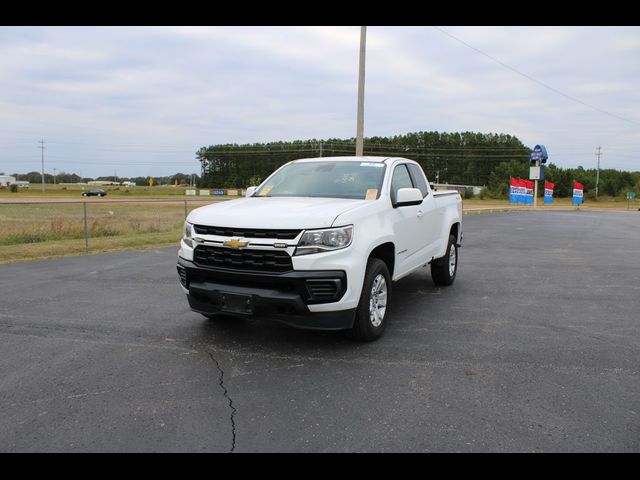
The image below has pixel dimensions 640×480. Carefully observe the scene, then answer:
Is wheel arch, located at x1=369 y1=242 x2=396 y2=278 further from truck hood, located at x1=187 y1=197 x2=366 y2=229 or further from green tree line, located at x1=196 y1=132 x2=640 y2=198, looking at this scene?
green tree line, located at x1=196 y1=132 x2=640 y2=198

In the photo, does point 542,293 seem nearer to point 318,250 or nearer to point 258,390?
point 318,250

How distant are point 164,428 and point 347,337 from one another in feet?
7.53

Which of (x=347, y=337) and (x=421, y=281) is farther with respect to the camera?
(x=421, y=281)

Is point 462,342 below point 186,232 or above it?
below

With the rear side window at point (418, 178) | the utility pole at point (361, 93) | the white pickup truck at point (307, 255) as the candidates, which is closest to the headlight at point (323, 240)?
the white pickup truck at point (307, 255)

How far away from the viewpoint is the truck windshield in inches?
234

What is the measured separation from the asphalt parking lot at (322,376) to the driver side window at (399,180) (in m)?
1.52

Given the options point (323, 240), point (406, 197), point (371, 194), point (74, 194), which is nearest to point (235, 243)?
point (323, 240)

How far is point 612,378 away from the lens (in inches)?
173

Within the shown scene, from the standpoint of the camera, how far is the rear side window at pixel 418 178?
7200mm

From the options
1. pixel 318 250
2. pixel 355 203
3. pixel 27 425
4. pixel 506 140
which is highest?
pixel 506 140

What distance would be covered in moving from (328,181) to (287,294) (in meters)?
1.95

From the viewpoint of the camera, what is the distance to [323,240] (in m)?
4.73
